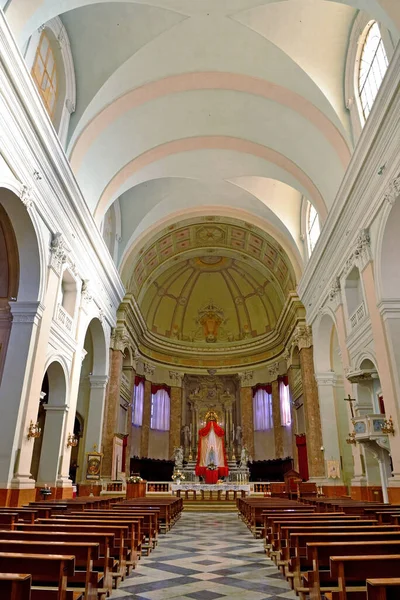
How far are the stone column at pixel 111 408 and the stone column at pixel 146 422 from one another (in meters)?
5.97

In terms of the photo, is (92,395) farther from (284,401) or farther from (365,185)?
(365,185)

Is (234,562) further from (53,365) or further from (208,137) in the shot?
(208,137)

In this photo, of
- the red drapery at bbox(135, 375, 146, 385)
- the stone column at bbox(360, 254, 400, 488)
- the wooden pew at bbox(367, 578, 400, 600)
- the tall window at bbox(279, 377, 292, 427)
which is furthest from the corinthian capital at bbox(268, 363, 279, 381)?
the wooden pew at bbox(367, 578, 400, 600)

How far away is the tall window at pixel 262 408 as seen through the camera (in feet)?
76.4

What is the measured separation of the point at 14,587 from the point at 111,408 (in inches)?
570

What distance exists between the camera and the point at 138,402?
2202 cm

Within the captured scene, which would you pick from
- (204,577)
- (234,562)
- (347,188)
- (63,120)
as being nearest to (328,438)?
(347,188)

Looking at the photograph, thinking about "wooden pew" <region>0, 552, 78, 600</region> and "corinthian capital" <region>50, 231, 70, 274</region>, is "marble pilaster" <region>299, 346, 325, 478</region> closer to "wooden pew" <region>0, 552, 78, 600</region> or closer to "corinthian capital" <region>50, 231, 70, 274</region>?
"corinthian capital" <region>50, 231, 70, 274</region>

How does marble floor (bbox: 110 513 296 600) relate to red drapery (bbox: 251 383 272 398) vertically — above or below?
below

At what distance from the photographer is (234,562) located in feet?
17.4

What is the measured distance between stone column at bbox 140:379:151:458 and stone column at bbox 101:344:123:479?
19.6 ft

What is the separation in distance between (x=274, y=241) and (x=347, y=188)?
8.10m

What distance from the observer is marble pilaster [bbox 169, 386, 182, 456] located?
23.1 meters

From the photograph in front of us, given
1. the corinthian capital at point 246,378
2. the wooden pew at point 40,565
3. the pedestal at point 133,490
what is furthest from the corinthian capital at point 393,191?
the corinthian capital at point 246,378
